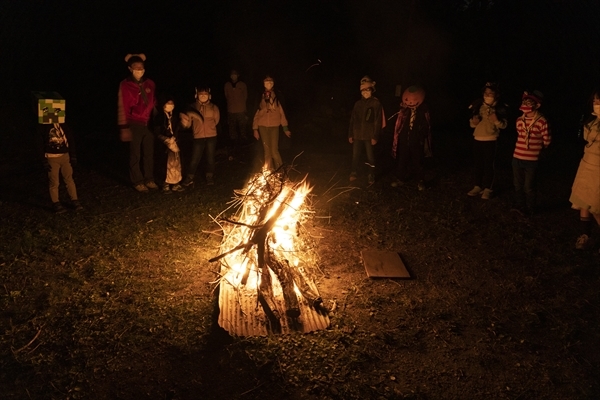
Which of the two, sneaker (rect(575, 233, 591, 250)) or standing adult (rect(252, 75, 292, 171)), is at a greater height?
standing adult (rect(252, 75, 292, 171))

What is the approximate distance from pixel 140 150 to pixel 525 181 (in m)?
6.41

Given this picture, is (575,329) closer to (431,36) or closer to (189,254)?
(189,254)

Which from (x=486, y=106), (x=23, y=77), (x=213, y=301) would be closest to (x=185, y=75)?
(x=23, y=77)

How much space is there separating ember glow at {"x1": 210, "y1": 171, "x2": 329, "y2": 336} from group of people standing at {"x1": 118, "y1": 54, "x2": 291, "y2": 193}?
10.8 feet

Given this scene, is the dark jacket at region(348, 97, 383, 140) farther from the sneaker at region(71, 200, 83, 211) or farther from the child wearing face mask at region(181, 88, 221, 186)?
the sneaker at region(71, 200, 83, 211)

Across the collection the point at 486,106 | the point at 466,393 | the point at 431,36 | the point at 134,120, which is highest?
the point at 431,36

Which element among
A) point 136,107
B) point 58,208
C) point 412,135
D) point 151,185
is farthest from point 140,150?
point 412,135

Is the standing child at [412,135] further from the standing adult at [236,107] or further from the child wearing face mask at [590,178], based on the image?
the standing adult at [236,107]

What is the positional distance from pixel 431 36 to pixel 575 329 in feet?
52.8

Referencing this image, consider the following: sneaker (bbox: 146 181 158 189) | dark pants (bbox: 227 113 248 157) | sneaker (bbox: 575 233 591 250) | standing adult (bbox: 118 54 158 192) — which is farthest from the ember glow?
dark pants (bbox: 227 113 248 157)

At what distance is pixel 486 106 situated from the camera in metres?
7.94

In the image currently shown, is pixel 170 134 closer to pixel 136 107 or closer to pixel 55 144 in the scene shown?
pixel 136 107

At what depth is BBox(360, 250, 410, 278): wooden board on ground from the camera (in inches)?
231

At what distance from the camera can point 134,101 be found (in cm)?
796
